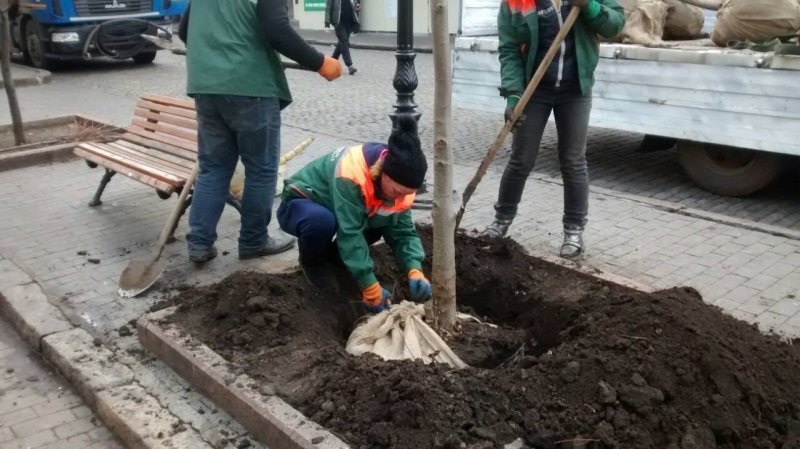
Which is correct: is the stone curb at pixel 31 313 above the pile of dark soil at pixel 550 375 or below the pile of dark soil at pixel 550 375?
below

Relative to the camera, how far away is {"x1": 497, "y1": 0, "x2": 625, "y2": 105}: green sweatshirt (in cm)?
443

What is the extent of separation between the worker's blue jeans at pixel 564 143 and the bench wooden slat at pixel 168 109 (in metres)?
2.43

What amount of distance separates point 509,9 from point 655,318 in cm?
222

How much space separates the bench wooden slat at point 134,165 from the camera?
4.94 metres

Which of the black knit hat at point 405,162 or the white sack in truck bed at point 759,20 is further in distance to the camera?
the white sack in truck bed at point 759,20

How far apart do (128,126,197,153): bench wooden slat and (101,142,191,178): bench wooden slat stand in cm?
20

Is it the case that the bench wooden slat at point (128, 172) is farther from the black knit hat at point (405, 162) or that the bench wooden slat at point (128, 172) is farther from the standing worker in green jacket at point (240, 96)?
the black knit hat at point (405, 162)

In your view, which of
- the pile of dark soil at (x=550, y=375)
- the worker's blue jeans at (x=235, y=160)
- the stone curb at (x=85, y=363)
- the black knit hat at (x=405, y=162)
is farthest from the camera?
the worker's blue jeans at (x=235, y=160)

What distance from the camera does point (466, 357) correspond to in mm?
3398

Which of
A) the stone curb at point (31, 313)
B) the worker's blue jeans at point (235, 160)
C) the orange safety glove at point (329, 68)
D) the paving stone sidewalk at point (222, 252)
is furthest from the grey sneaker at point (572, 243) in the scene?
the stone curb at point (31, 313)

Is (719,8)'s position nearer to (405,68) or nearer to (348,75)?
(405,68)

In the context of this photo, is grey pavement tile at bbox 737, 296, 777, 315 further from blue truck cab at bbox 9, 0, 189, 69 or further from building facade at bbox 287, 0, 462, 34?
building facade at bbox 287, 0, 462, 34

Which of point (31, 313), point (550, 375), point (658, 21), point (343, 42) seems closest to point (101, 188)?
point (31, 313)

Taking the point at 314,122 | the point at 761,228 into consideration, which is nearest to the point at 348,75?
the point at 314,122
